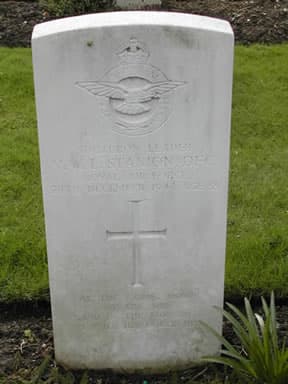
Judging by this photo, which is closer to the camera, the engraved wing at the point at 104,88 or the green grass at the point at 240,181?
the engraved wing at the point at 104,88

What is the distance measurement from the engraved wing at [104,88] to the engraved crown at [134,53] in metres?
0.12

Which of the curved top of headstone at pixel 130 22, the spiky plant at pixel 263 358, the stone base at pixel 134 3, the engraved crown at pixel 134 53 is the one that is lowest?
the spiky plant at pixel 263 358

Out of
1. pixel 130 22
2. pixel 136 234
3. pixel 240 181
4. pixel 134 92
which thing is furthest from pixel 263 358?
pixel 240 181

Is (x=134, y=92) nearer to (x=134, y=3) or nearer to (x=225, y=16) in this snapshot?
(x=225, y=16)

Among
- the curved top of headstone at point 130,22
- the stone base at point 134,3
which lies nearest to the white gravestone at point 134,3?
the stone base at point 134,3

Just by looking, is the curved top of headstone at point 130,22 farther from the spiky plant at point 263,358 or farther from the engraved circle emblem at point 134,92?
the spiky plant at point 263,358

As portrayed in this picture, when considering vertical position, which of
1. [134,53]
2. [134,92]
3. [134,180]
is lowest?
[134,180]

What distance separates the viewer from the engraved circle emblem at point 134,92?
292cm

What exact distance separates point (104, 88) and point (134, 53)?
202 millimetres

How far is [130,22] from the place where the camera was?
290 centimetres

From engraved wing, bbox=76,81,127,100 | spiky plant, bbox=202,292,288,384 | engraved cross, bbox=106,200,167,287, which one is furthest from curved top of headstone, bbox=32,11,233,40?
spiky plant, bbox=202,292,288,384

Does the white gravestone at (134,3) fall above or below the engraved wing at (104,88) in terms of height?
above

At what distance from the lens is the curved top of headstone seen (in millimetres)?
2893

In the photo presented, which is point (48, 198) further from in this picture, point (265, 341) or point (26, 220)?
point (26, 220)
